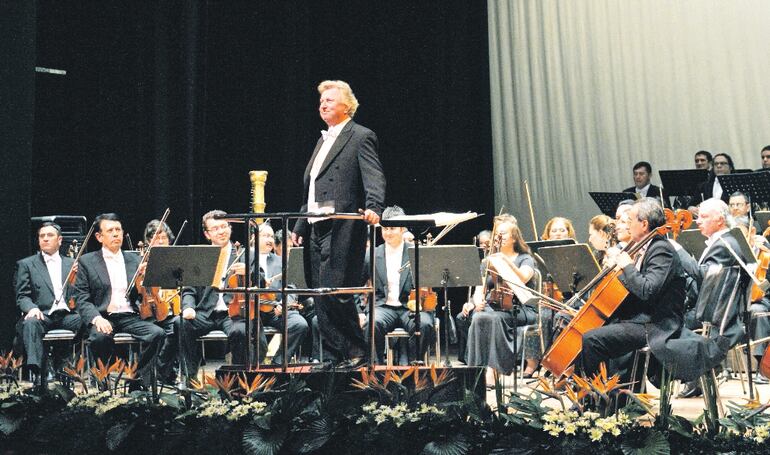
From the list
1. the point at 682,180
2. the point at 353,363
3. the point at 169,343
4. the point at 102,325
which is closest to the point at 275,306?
the point at 169,343

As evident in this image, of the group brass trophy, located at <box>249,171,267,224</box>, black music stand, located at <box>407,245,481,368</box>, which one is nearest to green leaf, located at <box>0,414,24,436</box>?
black music stand, located at <box>407,245,481,368</box>

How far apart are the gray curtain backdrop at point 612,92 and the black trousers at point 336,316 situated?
17.1ft

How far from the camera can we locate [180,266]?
5301 millimetres

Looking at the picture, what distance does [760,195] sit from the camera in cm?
708

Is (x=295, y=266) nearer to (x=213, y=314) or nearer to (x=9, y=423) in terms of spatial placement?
(x=213, y=314)

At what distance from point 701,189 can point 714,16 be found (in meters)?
1.68

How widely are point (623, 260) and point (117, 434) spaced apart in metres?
2.20

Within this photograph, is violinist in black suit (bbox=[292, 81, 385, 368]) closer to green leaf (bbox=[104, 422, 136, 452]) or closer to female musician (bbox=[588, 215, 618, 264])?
green leaf (bbox=[104, 422, 136, 452])

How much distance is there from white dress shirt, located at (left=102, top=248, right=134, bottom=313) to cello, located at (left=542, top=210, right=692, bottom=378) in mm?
2819

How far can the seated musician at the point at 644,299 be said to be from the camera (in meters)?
4.11

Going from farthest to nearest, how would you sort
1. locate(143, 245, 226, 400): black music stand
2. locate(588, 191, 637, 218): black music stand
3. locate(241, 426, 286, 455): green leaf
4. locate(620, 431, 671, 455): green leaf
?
locate(588, 191, 637, 218): black music stand, locate(143, 245, 226, 400): black music stand, locate(241, 426, 286, 455): green leaf, locate(620, 431, 671, 455): green leaf

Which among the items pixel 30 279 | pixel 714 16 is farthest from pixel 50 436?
pixel 714 16

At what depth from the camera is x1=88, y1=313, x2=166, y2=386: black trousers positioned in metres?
5.68

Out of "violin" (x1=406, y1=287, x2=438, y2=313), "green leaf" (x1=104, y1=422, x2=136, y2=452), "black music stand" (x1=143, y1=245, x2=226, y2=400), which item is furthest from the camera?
"violin" (x1=406, y1=287, x2=438, y2=313)
